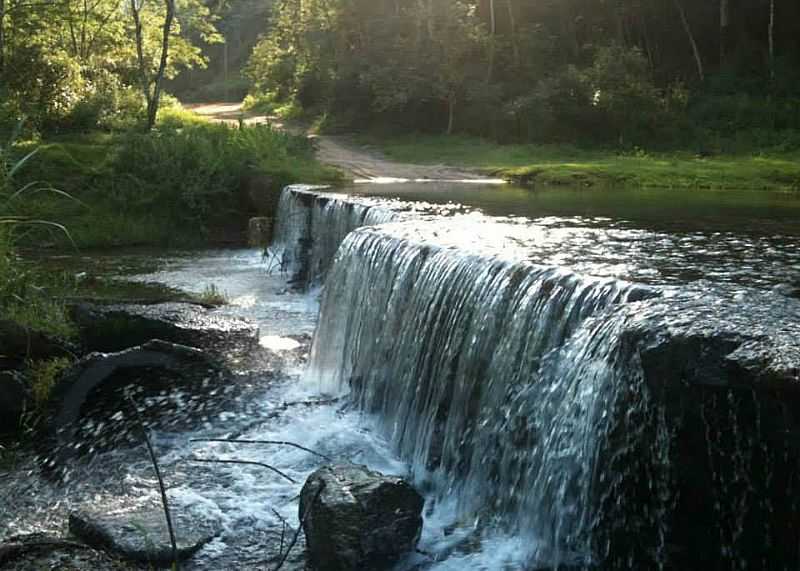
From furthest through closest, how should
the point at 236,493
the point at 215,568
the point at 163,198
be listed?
1. the point at 163,198
2. the point at 236,493
3. the point at 215,568

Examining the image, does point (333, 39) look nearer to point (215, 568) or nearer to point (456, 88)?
point (456, 88)

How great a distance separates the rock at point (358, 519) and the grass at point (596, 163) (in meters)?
12.7

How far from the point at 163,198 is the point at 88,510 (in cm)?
1253

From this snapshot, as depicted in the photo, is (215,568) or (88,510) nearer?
(215,568)

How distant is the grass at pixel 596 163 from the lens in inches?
701

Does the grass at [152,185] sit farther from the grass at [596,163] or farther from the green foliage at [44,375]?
the green foliage at [44,375]

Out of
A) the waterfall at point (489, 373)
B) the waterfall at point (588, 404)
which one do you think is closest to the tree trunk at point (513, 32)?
the waterfall at point (489, 373)

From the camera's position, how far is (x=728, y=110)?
28.1 m

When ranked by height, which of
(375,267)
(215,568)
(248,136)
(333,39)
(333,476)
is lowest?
(215,568)

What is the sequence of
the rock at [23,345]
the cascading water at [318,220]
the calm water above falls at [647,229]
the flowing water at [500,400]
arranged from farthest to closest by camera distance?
the cascading water at [318,220] → the rock at [23,345] → the calm water above falls at [647,229] → the flowing water at [500,400]

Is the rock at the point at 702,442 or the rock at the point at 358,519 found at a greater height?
the rock at the point at 702,442

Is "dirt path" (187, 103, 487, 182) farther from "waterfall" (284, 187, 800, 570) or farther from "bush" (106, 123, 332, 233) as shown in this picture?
"waterfall" (284, 187, 800, 570)

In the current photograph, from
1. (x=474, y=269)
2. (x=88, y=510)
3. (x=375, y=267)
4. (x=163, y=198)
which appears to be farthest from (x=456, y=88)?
(x=88, y=510)

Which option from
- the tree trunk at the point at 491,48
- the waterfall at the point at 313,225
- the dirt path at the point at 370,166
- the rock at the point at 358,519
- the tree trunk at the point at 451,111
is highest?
the tree trunk at the point at 491,48
